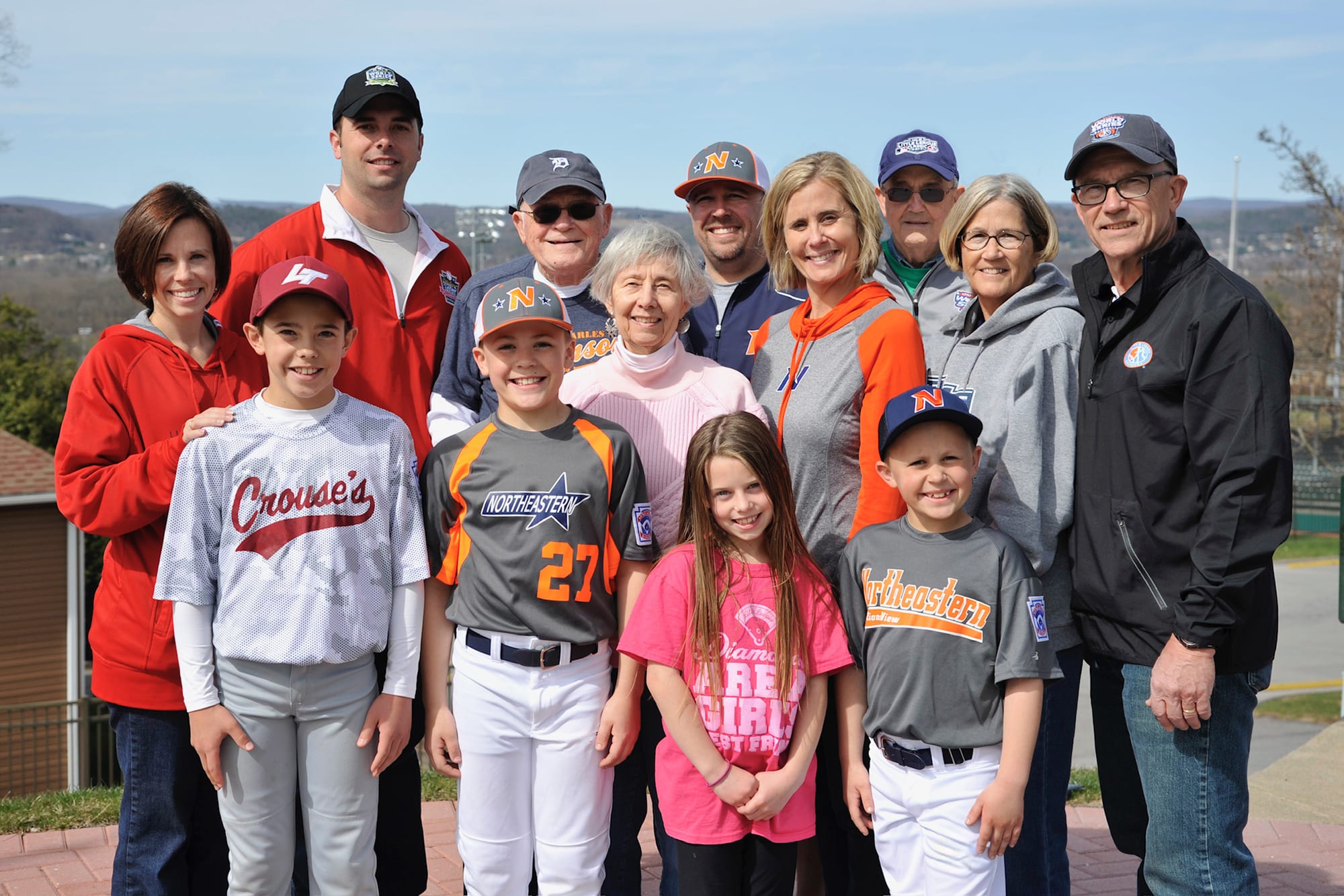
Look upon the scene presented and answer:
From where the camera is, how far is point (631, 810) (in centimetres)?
371

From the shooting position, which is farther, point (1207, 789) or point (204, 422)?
point (204, 422)

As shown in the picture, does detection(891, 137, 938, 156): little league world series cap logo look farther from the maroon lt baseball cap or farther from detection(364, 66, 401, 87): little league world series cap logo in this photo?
the maroon lt baseball cap

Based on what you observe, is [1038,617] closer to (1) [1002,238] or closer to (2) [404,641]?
(1) [1002,238]

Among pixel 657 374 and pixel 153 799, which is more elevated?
pixel 657 374

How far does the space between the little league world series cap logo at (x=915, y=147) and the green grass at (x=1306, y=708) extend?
13155mm

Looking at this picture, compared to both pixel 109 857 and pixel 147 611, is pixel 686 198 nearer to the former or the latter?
pixel 147 611

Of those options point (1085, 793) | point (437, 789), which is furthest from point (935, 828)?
point (1085, 793)

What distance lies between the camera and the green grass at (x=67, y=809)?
5184mm

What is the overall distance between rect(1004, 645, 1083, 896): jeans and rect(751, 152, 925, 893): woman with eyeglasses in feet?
1.39

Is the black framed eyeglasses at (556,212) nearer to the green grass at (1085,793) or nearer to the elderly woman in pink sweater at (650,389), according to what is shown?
the elderly woman in pink sweater at (650,389)

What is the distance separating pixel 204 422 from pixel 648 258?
1.41m

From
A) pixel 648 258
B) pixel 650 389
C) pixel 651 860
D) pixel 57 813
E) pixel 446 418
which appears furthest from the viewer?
pixel 57 813

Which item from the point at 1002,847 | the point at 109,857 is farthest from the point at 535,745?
the point at 109,857

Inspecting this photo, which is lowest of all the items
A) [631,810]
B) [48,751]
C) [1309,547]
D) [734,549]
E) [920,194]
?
[48,751]
